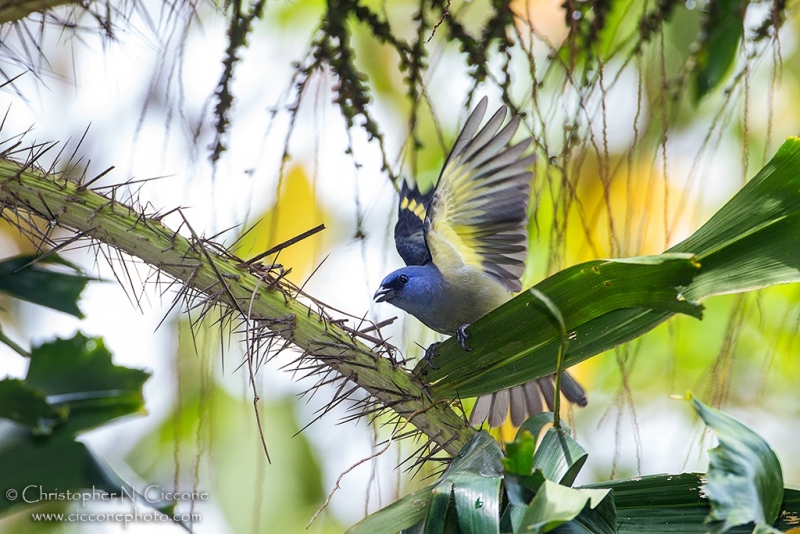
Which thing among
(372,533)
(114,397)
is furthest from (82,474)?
(372,533)

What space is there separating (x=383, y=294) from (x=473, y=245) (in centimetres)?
39

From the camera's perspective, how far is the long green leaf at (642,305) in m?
1.18

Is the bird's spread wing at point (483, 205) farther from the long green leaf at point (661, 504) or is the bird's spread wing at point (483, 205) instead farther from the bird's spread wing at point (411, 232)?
the long green leaf at point (661, 504)

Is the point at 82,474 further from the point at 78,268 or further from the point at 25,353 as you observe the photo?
the point at 78,268

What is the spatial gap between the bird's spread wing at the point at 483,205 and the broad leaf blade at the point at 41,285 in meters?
1.08

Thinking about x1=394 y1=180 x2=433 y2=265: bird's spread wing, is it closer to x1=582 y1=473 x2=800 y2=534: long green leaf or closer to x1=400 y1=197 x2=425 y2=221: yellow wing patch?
x1=400 y1=197 x2=425 y2=221: yellow wing patch

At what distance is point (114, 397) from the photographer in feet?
5.87

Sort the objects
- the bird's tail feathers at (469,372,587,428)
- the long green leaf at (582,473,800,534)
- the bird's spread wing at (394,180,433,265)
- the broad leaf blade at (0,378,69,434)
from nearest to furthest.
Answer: the long green leaf at (582,473,800,534) → the broad leaf blade at (0,378,69,434) → the bird's tail feathers at (469,372,587,428) → the bird's spread wing at (394,180,433,265)

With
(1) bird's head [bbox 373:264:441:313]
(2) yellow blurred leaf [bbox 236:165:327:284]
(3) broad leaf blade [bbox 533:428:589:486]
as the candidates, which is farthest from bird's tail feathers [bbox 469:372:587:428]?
(2) yellow blurred leaf [bbox 236:165:327:284]

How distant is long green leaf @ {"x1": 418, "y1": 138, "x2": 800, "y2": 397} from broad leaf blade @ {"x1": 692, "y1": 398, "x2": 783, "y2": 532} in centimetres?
21

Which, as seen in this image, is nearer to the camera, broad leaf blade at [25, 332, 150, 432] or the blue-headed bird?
broad leaf blade at [25, 332, 150, 432]

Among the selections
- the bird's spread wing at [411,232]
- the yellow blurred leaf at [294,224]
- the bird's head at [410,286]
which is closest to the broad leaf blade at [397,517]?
the bird's head at [410,286]

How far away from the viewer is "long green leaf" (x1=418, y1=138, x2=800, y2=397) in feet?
3.87

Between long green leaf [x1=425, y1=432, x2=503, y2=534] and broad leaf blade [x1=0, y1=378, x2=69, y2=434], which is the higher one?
broad leaf blade [x1=0, y1=378, x2=69, y2=434]
